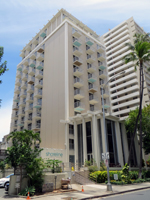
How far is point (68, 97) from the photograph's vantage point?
32.2 meters

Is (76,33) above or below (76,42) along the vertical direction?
above

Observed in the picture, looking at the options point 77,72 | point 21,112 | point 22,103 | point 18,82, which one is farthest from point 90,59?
point 18,82

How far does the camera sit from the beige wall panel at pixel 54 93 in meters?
31.5

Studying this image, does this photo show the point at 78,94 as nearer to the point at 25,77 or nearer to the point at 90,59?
the point at 90,59

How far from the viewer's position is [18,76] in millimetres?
54719

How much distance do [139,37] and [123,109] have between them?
3856 centimetres

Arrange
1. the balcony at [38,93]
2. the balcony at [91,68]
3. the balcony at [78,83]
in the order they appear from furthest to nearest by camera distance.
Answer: the balcony at [38,93]
the balcony at [91,68]
the balcony at [78,83]

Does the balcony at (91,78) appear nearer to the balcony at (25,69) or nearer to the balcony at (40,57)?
the balcony at (40,57)

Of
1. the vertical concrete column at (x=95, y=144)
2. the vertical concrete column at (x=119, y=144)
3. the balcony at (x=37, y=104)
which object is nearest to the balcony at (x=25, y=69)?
the balcony at (x=37, y=104)

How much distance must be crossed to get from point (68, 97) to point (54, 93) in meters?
4.73

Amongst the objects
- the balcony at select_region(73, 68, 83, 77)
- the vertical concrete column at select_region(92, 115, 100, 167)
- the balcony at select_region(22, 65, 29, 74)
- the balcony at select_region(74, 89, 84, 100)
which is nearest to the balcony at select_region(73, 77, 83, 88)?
the balcony at select_region(73, 68, 83, 77)

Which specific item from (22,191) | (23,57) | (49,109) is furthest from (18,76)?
(22,191)

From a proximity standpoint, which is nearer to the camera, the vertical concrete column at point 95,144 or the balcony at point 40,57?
the vertical concrete column at point 95,144

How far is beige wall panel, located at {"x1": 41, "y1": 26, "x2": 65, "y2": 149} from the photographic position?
31.5 m
